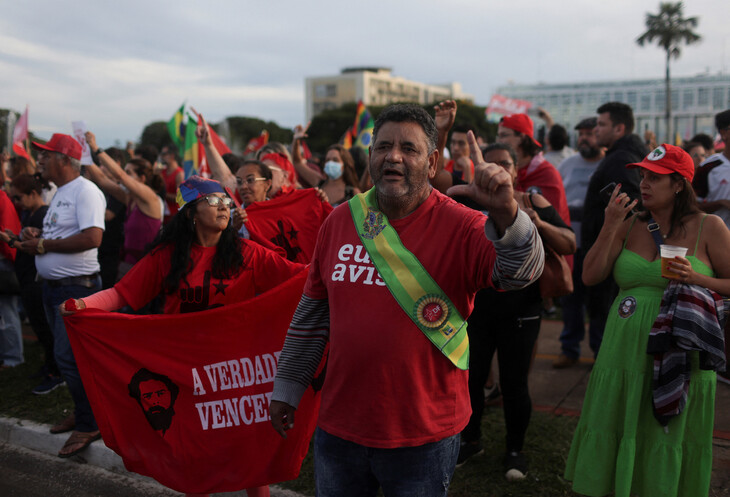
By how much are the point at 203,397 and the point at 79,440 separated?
6.29ft

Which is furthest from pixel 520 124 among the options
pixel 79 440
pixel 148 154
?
pixel 148 154

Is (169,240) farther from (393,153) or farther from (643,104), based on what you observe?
(643,104)

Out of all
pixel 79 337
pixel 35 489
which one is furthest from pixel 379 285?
pixel 35 489

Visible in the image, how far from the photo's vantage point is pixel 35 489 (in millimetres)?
4328

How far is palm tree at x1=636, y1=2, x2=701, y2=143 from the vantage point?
5712cm

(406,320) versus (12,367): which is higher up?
(406,320)

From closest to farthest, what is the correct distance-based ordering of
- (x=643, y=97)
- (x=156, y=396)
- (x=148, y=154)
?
1. (x=156, y=396)
2. (x=148, y=154)
3. (x=643, y=97)

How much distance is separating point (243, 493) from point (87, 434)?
1.46 m

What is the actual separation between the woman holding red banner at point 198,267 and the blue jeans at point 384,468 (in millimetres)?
1400

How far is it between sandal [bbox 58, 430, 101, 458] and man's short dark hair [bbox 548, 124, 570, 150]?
6.96 m

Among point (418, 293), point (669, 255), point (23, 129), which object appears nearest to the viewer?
point (418, 293)

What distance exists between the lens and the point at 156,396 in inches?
137

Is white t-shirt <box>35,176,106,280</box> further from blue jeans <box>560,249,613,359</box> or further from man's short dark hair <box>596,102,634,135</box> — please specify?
man's short dark hair <box>596,102,634,135</box>

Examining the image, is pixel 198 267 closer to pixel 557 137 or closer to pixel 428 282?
pixel 428 282
